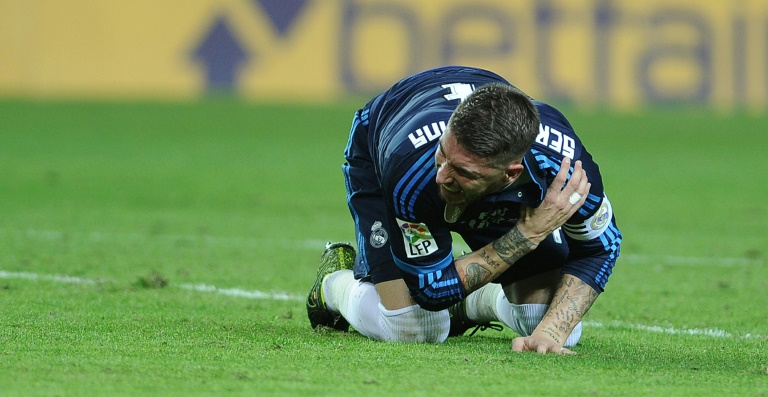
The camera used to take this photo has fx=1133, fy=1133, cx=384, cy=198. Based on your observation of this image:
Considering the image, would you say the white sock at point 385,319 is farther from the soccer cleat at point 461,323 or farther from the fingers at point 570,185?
the fingers at point 570,185

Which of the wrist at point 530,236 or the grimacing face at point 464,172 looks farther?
the wrist at point 530,236


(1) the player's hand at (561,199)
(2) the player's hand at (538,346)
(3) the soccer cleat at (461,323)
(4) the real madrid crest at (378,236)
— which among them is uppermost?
(1) the player's hand at (561,199)

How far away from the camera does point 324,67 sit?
15266 millimetres

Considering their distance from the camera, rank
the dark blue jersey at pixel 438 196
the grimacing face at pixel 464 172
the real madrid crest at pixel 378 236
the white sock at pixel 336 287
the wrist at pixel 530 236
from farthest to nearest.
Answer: the white sock at pixel 336 287 → the real madrid crest at pixel 378 236 → the wrist at pixel 530 236 → the dark blue jersey at pixel 438 196 → the grimacing face at pixel 464 172

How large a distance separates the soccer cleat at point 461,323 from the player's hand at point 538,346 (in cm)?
55

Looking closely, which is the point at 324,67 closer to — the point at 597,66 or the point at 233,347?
the point at 597,66

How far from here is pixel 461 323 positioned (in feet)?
14.2

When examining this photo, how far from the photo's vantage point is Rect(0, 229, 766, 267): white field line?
665 centimetres

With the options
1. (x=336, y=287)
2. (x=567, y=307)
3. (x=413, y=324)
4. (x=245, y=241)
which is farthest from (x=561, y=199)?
(x=245, y=241)

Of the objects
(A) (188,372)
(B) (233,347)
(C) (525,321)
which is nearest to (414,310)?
(C) (525,321)

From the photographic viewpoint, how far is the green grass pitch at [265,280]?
316cm

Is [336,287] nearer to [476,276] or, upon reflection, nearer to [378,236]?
[378,236]

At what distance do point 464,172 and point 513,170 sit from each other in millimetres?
160

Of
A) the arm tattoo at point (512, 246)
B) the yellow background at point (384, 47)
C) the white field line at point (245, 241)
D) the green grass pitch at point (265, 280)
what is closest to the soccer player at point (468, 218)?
the arm tattoo at point (512, 246)
